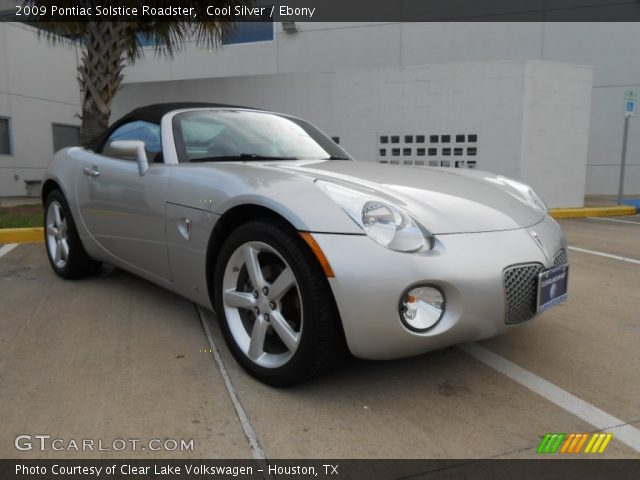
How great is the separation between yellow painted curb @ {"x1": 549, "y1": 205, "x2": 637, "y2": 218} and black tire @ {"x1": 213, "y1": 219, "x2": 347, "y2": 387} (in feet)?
26.1

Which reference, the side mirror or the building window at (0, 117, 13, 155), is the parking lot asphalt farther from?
the building window at (0, 117, 13, 155)

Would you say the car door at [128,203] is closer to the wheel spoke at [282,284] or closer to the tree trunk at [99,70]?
the wheel spoke at [282,284]

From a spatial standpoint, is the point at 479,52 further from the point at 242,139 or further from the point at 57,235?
the point at 57,235

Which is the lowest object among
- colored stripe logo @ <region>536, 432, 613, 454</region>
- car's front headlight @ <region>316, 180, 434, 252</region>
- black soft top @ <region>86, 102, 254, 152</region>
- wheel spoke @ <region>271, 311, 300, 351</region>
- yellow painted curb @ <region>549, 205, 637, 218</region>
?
yellow painted curb @ <region>549, 205, 637, 218</region>

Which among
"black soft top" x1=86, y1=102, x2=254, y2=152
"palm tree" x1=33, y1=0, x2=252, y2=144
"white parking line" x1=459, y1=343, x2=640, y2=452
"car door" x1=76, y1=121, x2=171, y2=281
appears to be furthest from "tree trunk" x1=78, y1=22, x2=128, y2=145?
"white parking line" x1=459, y1=343, x2=640, y2=452

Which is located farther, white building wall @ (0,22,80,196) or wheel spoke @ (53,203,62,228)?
white building wall @ (0,22,80,196)

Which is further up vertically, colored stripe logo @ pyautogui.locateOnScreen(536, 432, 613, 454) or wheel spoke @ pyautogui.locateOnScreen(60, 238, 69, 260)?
wheel spoke @ pyautogui.locateOnScreen(60, 238, 69, 260)

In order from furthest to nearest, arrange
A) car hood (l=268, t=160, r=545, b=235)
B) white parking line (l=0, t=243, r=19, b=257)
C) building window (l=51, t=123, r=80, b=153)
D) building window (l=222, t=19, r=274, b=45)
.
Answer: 1. building window (l=51, t=123, r=80, b=153)
2. building window (l=222, t=19, r=274, b=45)
3. white parking line (l=0, t=243, r=19, b=257)
4. car hood (l=268, t=160, r=545, b=235)

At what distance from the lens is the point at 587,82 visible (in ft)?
32.1

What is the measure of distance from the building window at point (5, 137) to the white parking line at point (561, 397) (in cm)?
1278

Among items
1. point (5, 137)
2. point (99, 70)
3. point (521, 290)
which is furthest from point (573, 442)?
point (5, 137)

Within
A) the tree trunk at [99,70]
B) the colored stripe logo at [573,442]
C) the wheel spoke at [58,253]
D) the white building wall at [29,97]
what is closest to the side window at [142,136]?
the wheel spoke at [58,253]

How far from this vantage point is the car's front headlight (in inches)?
79.9

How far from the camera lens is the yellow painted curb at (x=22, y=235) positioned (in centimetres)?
589
